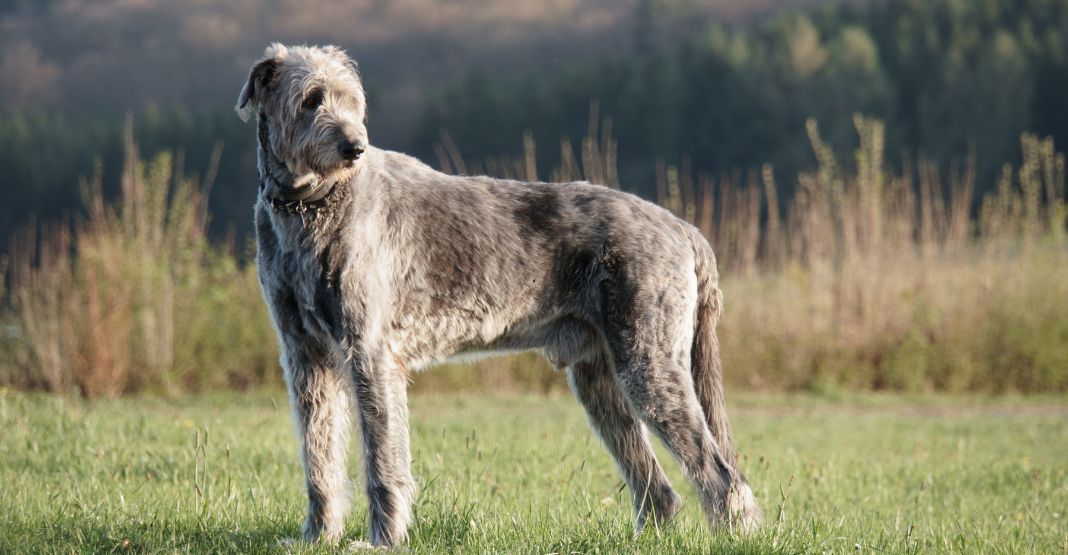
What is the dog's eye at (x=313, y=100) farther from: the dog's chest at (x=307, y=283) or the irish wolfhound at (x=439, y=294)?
the dog's chest at (x=307, y=283)

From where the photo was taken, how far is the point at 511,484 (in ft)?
20.8

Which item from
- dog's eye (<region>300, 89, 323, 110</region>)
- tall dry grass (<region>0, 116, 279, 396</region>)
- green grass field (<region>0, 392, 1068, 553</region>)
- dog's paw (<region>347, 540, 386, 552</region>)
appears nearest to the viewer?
dog's paw (<region>347, 540, 386, 552</region>)

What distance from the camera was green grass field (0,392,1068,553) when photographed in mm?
4527

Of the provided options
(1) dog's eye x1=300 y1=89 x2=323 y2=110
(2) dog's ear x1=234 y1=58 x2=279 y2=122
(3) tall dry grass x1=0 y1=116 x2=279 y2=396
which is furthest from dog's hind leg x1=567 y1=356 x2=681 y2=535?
(3) tall dry grass x1=0 y1=116 x2=279 y2=396

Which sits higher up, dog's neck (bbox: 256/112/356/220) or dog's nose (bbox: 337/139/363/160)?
dog's nose (bbox: 337/139/363/160)

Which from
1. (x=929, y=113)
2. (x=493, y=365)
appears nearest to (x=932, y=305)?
(x=493, y=365)

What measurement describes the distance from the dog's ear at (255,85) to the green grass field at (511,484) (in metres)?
1.64

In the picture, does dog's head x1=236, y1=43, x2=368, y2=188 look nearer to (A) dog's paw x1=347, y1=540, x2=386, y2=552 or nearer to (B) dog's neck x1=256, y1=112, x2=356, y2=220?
(B) dog's neck x1=256, y1=112, x2=356, y2=220

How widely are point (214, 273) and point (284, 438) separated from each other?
5.92 m

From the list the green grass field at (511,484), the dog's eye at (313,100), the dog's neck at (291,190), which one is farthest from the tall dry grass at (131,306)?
the dog's eye at (313,100)

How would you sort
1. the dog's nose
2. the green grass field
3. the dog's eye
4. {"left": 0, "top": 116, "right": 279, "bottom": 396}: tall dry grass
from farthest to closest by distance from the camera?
{"left": 0, "top": 116, "right": 279, "bottom": 396}: tall dry grass
the green grass field
the dog's eye
the dog's nose

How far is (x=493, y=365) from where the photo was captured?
1290 cm

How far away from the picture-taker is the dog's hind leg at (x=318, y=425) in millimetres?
4621

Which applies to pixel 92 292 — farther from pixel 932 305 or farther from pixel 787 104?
pixel 787 104
